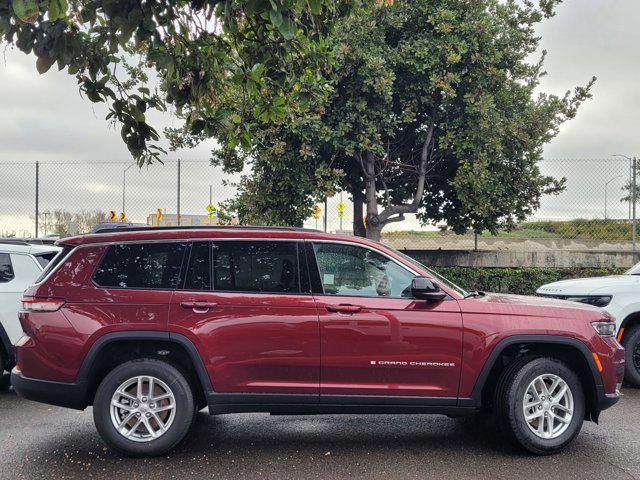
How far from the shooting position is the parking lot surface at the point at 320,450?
4504 millimetres

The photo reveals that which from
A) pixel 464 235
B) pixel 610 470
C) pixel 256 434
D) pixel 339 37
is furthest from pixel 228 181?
pixel 610 470

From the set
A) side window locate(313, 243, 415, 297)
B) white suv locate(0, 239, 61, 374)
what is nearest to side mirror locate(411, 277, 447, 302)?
side window locate(313, 243, 415, 297)

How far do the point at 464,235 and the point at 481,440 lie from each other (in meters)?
10.5

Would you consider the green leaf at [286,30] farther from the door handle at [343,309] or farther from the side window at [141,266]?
the door handle at [343,309]

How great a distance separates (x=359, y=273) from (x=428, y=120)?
33.2 ft

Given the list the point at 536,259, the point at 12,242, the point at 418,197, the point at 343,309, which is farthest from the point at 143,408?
the point at 536,259

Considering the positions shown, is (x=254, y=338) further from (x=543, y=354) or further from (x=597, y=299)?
(x=597, y=299)

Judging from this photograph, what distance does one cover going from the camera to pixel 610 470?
455cm

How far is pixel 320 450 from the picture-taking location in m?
5.04

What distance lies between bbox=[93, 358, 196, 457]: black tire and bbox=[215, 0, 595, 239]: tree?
808 cm

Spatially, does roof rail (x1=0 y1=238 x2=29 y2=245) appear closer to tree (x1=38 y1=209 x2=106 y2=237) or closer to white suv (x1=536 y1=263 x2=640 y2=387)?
white suv (x1=536 y1=263 x2=640 y2=387)

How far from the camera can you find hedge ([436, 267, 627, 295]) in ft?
46.4

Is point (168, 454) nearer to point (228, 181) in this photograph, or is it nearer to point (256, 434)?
point (256, 434)

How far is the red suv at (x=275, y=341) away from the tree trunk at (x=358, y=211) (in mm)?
10971
